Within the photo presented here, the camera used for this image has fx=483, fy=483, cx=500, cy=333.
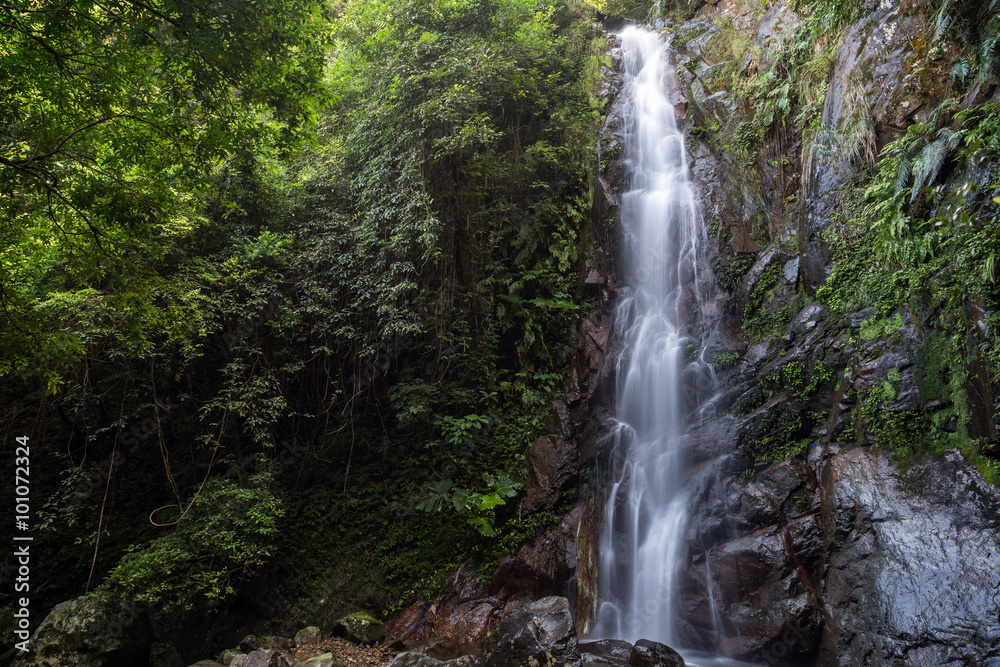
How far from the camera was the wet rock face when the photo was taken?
14.0ft

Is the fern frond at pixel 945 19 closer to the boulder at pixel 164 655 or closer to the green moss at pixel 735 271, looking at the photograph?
the green moss at pixel 735 271

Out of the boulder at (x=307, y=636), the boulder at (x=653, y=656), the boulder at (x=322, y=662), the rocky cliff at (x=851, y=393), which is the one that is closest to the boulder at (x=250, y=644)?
the boulder at (x=307, y=636)

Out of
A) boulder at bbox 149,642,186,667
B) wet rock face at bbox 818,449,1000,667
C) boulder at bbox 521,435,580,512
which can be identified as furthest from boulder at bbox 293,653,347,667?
wet rock face at bbox 818,449,1000,667

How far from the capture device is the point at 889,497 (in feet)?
17.1

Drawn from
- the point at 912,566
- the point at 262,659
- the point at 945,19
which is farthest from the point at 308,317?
the point at 945,19

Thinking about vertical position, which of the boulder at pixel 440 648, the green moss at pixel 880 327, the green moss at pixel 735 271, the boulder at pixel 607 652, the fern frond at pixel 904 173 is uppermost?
the green moss at pixel 735 271

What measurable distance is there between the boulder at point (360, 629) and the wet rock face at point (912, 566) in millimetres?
5437

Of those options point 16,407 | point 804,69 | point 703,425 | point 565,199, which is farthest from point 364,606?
point 804,69

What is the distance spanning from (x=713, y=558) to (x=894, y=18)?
8.30 metres

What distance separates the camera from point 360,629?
264 inches

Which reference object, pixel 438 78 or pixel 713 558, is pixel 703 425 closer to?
pixel 713 558

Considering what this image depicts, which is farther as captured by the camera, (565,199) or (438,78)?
(565,199)

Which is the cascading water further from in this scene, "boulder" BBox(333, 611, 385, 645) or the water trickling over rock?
"boulder" BBox(333, 611, 385, 645)

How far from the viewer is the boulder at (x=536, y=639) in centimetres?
504
